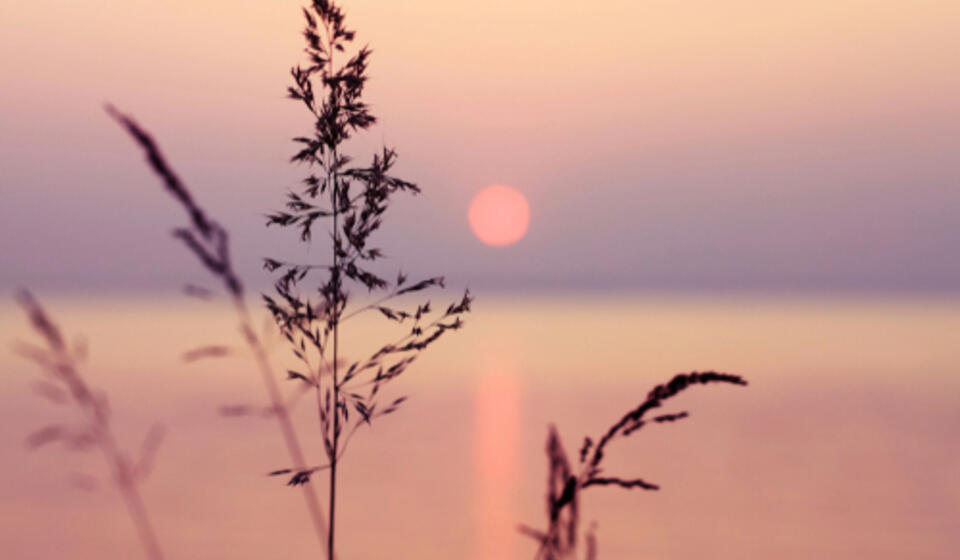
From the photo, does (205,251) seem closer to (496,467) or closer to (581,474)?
(581,474)

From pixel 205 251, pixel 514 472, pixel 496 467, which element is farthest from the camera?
pixel 496 467

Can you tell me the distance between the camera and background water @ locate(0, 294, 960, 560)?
28922mm

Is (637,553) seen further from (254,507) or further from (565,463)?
(565,463)

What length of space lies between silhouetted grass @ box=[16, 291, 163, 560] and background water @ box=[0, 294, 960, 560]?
13.3 meters

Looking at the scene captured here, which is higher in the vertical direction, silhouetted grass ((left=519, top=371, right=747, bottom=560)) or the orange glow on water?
silhouetted grass ((left=519, top=371, right=747, bottom=560))

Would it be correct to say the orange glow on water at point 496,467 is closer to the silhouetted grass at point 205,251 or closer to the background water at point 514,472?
the background water at point 514,472

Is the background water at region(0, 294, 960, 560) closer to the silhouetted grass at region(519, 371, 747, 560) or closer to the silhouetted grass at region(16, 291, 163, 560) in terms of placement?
the silhouetted grass at region(519, 371, 747, 560)

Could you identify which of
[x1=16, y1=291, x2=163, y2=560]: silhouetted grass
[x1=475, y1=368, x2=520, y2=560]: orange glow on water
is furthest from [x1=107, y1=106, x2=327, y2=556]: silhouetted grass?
[x1=475, y1=368, x2=520, y2=560]: orange glow on water

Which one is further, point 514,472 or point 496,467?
point 496,467

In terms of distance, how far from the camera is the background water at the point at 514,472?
28922 mm

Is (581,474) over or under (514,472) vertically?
over

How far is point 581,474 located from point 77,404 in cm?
117

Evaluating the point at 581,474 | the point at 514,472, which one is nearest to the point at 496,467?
the point at 514,472

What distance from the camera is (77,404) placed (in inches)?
93.7
